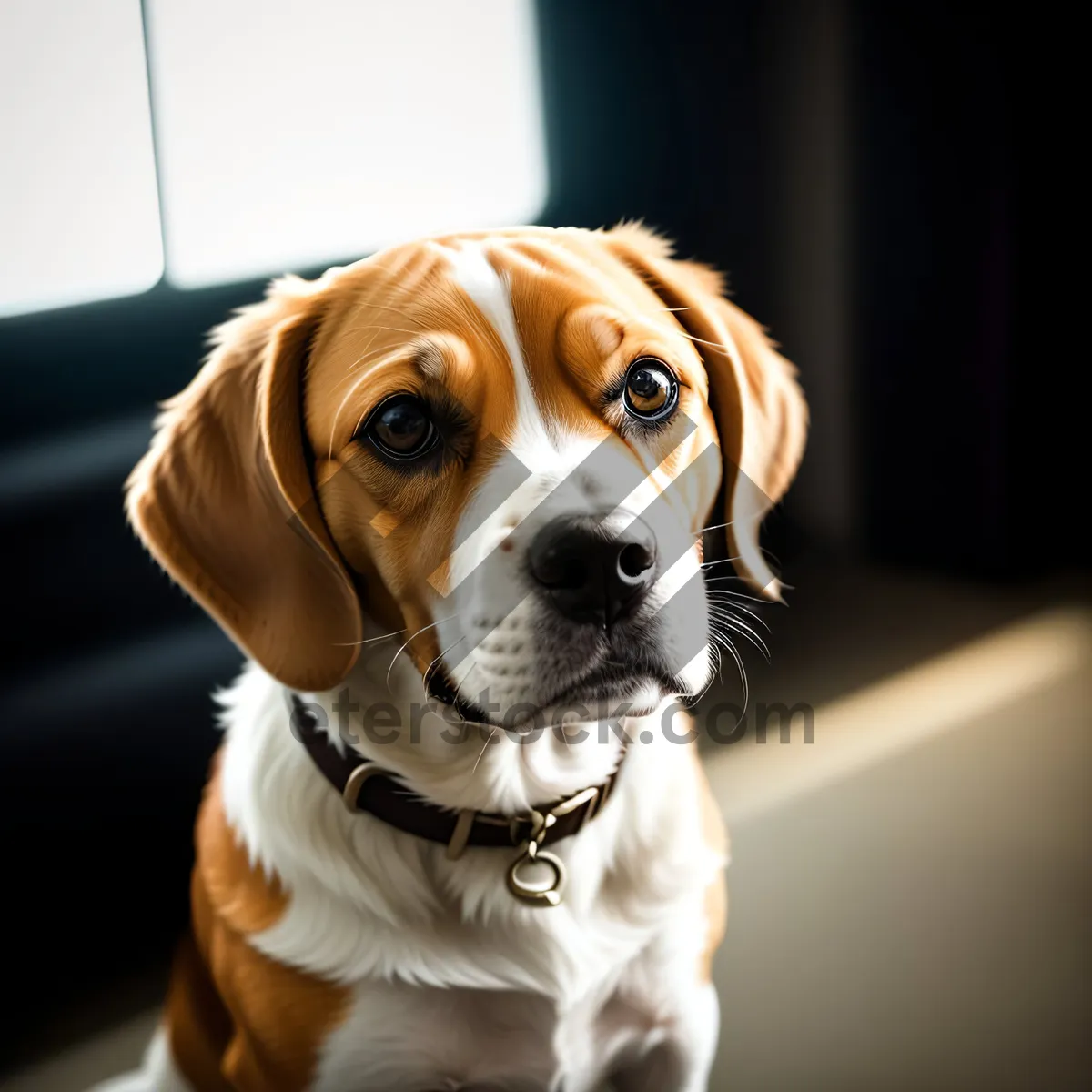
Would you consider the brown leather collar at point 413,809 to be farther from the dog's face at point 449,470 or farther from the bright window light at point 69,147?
the bright window light at point 69,147

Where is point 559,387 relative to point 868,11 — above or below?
below

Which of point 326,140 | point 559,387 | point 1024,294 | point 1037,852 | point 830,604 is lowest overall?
point 1037,852

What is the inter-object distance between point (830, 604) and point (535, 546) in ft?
3.81

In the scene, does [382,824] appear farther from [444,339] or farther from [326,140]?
[326,140]

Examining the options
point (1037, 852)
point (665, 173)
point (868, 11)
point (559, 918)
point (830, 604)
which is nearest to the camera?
point (559, 918)

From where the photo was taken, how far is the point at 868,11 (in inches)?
72.1

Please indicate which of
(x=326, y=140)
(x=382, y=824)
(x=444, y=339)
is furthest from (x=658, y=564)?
(x=326, y=140)

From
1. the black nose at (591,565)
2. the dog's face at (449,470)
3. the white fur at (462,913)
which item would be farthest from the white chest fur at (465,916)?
the black nose at (591,565)

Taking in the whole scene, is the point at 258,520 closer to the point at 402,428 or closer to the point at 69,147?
the point at 402,428

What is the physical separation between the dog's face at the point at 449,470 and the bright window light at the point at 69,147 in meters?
0.15

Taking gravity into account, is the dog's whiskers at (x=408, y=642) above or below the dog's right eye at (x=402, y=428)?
below

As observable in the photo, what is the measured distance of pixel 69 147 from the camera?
1077mm

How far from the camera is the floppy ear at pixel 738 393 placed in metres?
1.10

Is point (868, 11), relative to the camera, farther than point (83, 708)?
Yes
